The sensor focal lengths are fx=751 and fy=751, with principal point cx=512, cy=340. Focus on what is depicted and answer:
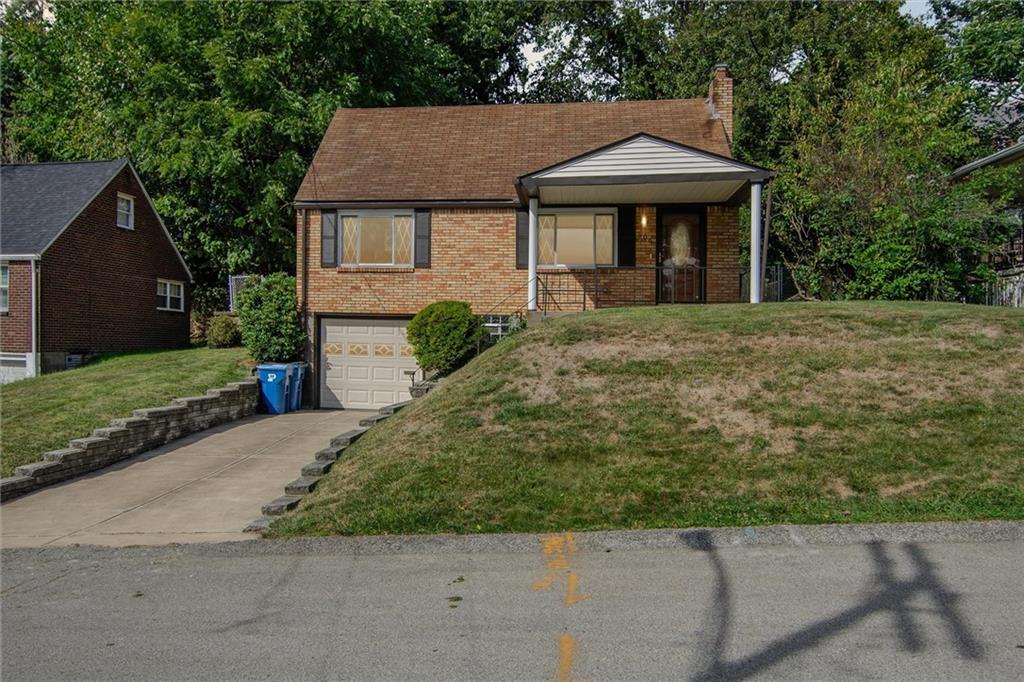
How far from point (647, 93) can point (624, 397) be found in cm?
2470

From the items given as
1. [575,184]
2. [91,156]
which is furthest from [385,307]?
[91,156]

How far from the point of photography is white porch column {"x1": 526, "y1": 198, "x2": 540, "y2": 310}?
52.1 feet

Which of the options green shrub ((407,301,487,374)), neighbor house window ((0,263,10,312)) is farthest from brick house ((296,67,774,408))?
neighbor house window ((0,263,10,312))

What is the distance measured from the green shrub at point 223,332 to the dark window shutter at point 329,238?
576 cm

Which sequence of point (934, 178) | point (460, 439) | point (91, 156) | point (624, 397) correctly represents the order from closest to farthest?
1. point (460, 439)
2. point (624, 397)
3. point (934, 178)
4. point (91, 156)

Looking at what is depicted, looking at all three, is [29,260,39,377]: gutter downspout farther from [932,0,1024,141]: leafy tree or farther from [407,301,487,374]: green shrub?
[932,0,1024,141]: leafy tree

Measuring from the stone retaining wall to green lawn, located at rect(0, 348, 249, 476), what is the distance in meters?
0.41

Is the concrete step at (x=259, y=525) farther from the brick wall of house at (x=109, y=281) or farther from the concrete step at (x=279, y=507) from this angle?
the brick wall of house at (x=109, y=281)

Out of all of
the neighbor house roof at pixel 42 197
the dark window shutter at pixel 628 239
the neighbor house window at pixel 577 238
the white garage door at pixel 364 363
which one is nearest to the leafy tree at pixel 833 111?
the dark window shutter at pixel 628 239

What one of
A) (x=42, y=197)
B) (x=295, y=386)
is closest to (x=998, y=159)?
(x=295, y=386)

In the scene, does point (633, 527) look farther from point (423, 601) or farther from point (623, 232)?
point (623, 232)

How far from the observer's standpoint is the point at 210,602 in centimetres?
572

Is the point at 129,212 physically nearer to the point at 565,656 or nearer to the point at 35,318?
the point at 35,318

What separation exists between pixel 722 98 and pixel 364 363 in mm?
10901
